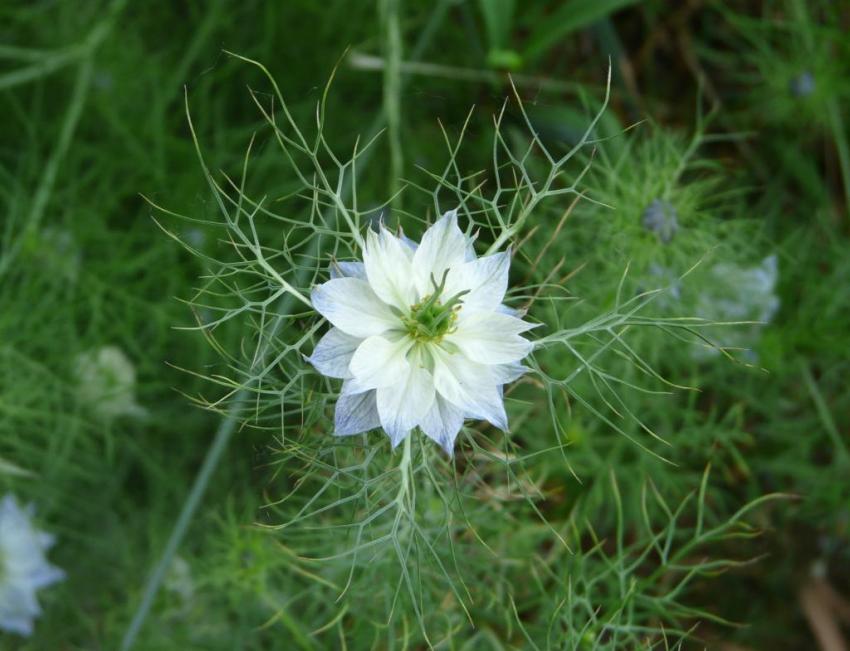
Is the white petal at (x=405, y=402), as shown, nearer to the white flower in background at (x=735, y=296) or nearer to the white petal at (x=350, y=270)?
the white petal at (x=350, y=270)

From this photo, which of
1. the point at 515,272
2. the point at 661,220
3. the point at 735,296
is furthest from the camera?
the point at 515,272

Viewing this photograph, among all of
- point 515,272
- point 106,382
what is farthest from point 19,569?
point 515,272

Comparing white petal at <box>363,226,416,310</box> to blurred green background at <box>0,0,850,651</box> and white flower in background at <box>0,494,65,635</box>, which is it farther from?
white flower in background at <box>0,494,65,635</box>

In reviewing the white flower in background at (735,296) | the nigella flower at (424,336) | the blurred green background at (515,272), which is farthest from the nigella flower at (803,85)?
the nigella flower at (424,336)

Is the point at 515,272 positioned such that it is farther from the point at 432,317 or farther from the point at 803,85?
the point at 432,317

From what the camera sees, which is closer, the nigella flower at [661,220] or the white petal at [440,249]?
the white petal at [440,249]

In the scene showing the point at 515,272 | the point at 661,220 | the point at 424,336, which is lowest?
the point at 424,336
